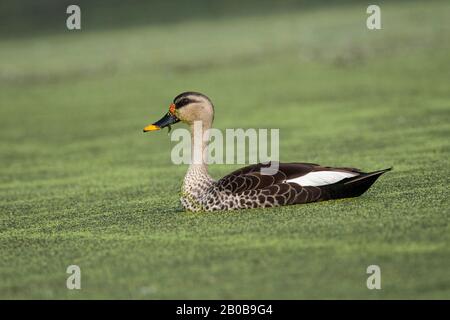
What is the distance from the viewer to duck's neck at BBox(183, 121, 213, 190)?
18.5ft

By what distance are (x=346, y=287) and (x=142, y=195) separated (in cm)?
268

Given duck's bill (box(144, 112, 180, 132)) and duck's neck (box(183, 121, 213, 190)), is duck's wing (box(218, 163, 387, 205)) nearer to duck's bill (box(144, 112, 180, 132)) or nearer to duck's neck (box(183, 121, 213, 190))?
duck's neck (box(183, 121, 213, 190))

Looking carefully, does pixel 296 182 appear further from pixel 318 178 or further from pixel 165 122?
pixel 165 122

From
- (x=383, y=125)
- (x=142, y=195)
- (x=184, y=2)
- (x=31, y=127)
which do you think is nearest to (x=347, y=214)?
(x=142, y=195)

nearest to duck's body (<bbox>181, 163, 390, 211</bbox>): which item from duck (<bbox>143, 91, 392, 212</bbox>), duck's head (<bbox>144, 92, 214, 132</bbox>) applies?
duck (<bbox>143, 91, 392, 212</bbox>)

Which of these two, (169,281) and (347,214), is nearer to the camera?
(169,281)

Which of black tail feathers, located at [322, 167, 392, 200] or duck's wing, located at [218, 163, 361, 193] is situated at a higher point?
duck's wing, located at [218, 163, 361, 193]

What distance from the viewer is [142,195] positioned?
259 inches

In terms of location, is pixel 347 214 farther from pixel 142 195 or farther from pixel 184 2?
pixel 184 2

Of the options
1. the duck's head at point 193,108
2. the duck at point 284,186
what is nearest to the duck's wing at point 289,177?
the duck at point 284,186

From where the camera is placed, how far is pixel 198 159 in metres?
5.73

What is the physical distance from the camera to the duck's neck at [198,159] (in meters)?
5.63

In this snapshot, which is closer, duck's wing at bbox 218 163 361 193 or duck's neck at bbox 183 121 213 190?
duck's wing at bbox 218 163 361 193

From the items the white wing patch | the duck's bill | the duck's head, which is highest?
the duck's head
